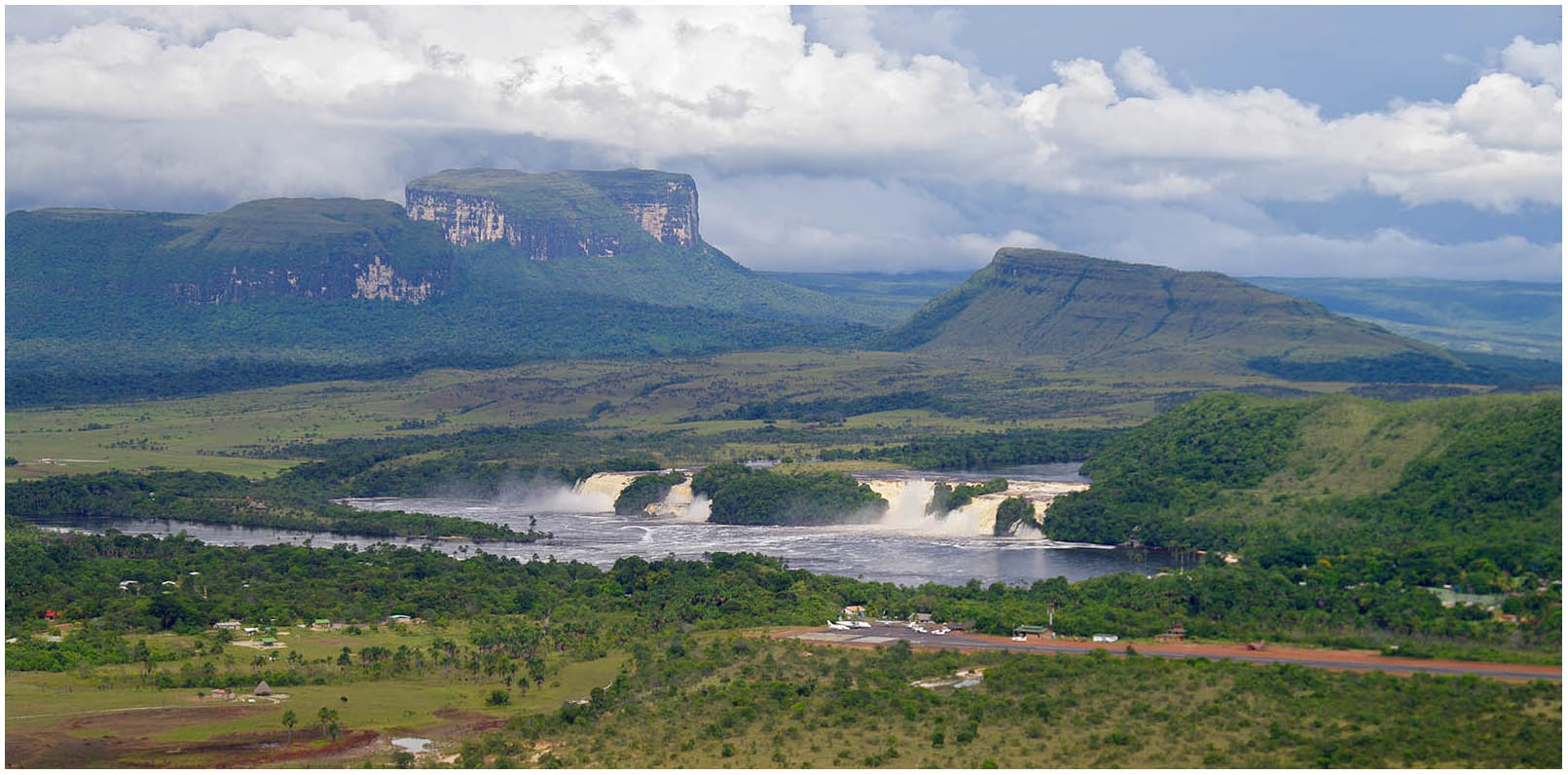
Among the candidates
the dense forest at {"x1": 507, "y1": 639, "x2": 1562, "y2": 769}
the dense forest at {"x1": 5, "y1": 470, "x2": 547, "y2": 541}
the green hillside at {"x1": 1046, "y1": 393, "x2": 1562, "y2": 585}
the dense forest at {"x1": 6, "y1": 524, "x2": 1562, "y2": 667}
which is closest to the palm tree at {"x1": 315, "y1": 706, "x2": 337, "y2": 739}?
the dense forest at {"x1": 507, "y1": 639, "x2": 1562, "y2": 769}

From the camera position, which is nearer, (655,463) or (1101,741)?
(1101,741)

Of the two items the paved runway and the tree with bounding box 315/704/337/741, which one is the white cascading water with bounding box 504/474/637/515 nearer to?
the paved runway

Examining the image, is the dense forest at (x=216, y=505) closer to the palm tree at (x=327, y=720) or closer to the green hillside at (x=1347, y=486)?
the green hillside at (x=1347, y=486)

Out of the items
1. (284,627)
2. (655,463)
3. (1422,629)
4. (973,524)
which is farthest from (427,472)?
(1422,629)

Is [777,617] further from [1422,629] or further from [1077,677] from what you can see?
[1422,629]

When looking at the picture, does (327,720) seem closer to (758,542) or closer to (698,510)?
(758,542)

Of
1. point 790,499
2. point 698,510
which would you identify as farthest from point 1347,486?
point 698,510
